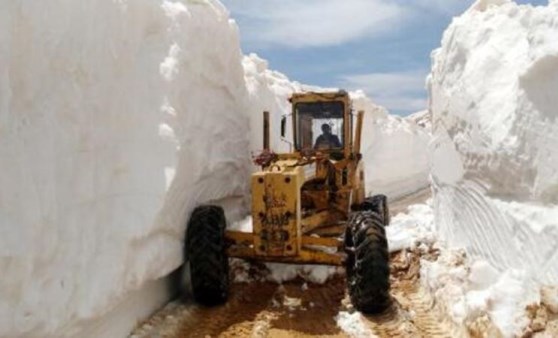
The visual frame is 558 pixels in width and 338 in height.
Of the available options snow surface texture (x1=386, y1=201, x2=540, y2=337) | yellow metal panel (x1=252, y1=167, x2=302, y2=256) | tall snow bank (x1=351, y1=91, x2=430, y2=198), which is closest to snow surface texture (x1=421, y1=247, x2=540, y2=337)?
snow surface texture (x1=386, y1=201, x2=540, y2=337)

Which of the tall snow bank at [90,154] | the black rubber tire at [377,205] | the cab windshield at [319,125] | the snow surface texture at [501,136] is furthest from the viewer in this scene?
the black rubber tire at [377,205]

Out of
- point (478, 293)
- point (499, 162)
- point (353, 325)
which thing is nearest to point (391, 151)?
point (353, 325)

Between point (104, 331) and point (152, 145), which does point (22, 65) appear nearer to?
point (152, 145)

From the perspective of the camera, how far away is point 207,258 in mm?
7379

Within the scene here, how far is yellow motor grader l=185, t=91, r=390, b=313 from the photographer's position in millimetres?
7008

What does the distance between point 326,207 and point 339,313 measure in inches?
85.3

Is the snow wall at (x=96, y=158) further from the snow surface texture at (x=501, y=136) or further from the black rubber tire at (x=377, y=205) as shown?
the snow surface texture at (x=501, y=136)

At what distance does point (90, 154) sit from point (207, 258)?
2076 millimetres

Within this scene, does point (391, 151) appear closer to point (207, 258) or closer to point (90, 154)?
point (207, 258)

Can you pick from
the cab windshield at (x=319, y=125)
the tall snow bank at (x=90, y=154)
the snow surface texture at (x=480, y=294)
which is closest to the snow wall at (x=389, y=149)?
the cab windshield at (x=319, y=125)

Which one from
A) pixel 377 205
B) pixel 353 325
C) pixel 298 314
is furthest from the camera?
pixel 377 205

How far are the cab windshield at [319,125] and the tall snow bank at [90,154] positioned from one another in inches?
71.0

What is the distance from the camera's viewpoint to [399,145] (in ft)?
82.9

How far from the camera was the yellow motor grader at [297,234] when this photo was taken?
23.0 feet
